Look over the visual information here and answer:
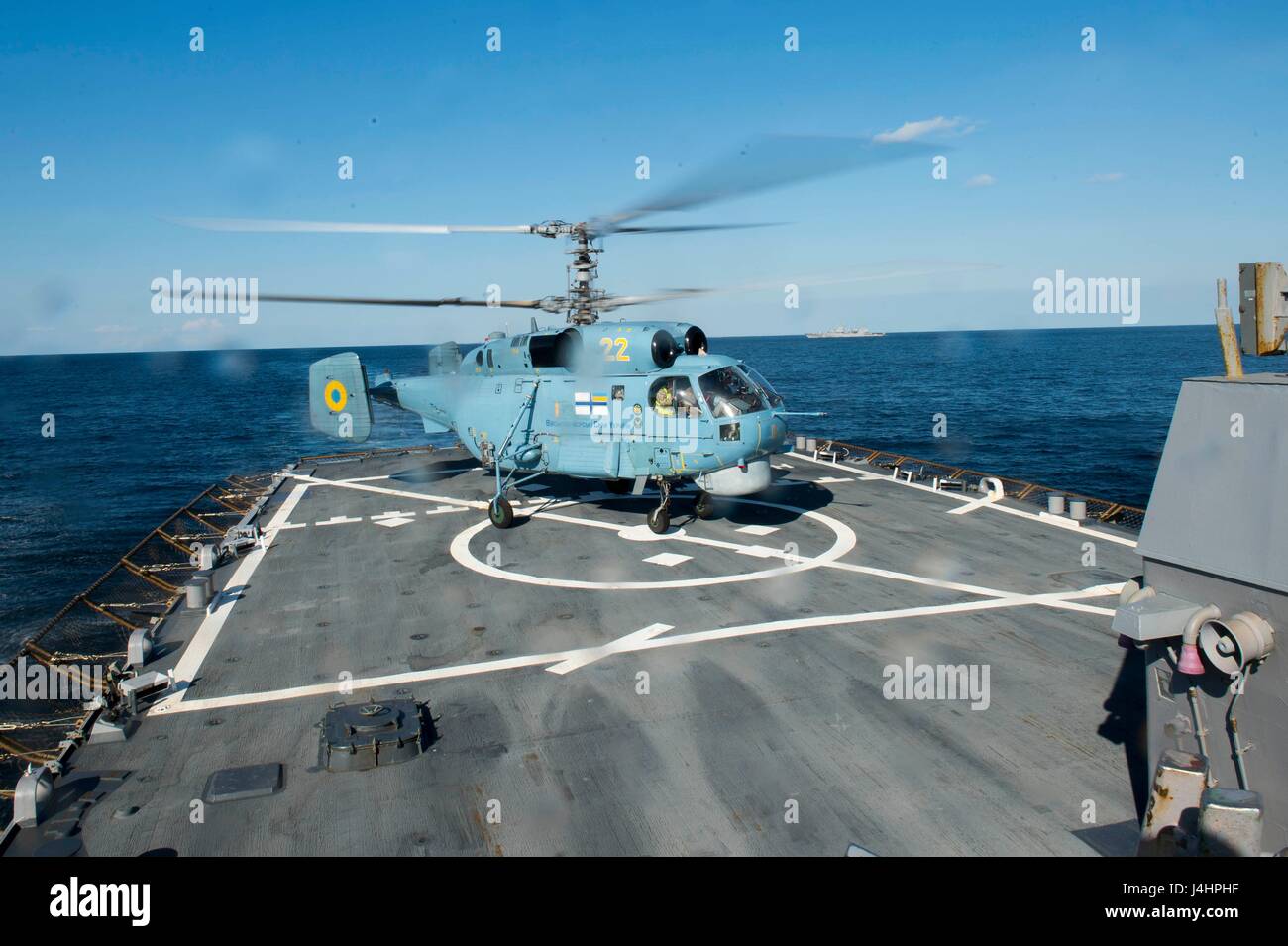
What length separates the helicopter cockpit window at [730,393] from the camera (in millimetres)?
19406

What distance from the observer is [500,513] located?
70.5 feet

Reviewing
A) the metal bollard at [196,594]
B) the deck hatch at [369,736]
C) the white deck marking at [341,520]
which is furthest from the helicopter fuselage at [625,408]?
the deck hatch at [369,736]

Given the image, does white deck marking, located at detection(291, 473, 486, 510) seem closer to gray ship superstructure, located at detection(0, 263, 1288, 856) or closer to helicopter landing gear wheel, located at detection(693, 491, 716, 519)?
gray ship superstructure, located at detection(0, 263, 1288, 856)

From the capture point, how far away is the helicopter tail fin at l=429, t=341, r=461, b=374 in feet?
84.9

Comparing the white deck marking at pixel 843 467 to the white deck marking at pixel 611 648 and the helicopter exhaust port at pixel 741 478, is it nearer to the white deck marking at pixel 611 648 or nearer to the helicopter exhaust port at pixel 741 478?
the helicopter exhaust port at pixel 741 478

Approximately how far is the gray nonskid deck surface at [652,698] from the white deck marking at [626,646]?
0.06 metres

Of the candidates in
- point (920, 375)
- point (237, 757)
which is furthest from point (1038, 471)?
point (920, 375)

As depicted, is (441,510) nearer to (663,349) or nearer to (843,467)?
(663,349)

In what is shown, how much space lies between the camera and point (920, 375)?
122 m

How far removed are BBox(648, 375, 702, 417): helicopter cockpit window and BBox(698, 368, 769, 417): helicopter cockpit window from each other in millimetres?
352

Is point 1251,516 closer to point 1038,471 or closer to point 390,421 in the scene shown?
point 1038,471

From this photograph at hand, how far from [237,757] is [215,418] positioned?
288ft
